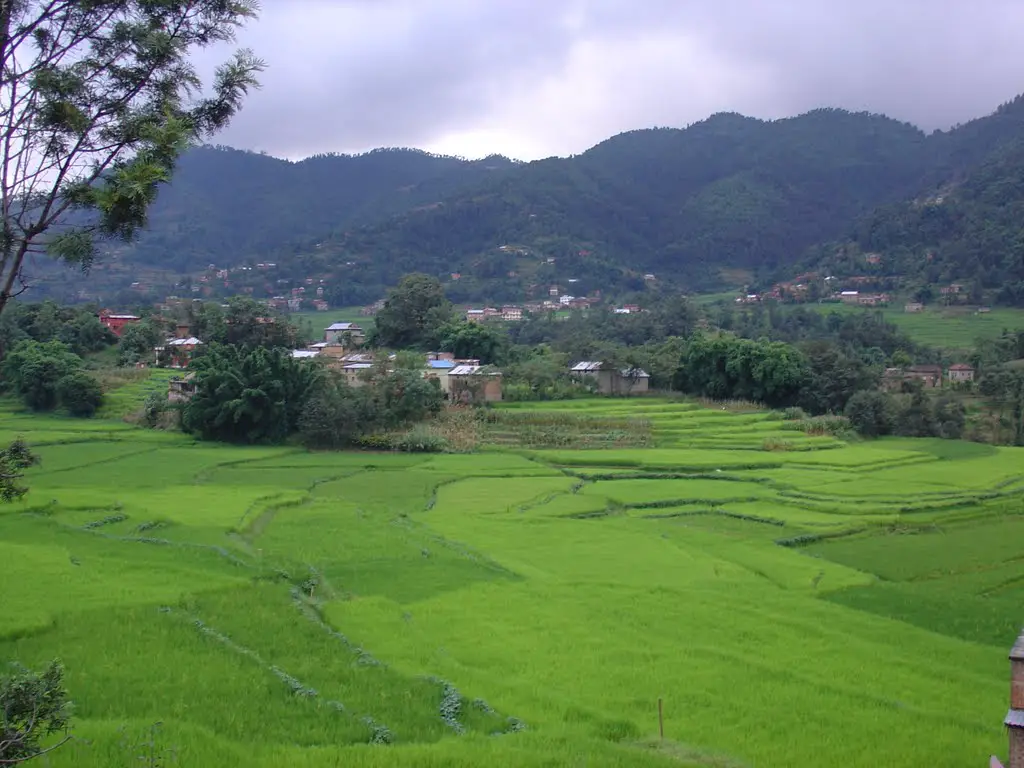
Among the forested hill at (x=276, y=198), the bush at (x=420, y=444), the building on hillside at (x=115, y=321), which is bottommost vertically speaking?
the bush at (x=420, y=444)

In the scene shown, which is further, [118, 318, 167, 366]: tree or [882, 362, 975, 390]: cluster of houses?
[882, 362, 975, 390]: cluster of houses

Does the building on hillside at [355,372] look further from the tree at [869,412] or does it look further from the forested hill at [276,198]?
the forested hill at [276,198]

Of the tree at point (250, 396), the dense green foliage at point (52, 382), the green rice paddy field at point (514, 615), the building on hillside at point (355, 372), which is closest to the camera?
the green rice paddy field at point (514, 615)

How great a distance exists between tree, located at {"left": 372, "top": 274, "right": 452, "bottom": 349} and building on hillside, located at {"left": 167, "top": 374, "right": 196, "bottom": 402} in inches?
637

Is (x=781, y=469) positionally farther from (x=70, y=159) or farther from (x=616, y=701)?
(x=70, y=159)

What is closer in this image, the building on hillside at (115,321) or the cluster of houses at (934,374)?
the cluster of houses at (934,374)

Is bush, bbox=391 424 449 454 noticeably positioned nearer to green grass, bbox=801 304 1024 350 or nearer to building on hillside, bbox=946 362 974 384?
building on hillside, bbox=946 362 974 384

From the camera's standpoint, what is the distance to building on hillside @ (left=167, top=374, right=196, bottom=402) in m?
39.4

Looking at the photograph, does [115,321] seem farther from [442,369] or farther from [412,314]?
[442,369]

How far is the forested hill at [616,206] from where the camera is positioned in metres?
115

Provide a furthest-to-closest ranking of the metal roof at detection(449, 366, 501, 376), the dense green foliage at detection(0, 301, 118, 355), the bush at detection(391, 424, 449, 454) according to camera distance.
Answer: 1. the dense green foliage at detection(0, 301, 118, 355)
2. the metal roof at detection(449, 366, 501, 376)
3. the bush at detection(391, 424, 449, 454)

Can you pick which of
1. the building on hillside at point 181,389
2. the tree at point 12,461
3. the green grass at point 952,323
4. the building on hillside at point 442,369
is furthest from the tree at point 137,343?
the green grass at point 952,323

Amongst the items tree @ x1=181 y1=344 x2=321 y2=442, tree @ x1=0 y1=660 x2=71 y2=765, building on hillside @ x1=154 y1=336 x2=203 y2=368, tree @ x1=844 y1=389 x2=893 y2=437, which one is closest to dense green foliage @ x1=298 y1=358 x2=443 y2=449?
tree @ x1=181 y1=344 x2=321 y2=442

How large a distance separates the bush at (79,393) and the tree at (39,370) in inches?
14.9
